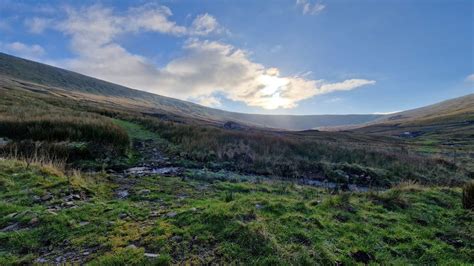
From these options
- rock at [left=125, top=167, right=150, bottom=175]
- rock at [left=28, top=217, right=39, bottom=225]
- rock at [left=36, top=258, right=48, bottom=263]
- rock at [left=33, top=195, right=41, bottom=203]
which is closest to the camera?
rock at [left=36, top=258, right=48, bottom=263]

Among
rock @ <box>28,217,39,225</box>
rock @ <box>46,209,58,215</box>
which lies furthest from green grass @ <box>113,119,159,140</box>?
rock @ <box>28,217,39,225</box>

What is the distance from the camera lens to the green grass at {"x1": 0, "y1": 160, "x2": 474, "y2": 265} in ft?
17.2

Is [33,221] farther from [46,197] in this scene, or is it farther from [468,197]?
[468,197]

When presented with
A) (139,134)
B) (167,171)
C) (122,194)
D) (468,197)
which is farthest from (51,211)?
(139,134)

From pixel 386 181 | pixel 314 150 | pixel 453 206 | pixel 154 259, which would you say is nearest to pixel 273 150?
pixel 314 150

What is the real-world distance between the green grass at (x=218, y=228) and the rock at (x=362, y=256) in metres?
0.03

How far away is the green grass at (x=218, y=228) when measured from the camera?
5.24 m

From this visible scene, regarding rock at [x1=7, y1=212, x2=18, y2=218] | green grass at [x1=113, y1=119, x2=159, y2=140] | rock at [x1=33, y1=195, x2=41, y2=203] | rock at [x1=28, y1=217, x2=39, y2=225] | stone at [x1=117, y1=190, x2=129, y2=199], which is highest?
green grass at [x1=113, y1=119, x2=159, y2=140]

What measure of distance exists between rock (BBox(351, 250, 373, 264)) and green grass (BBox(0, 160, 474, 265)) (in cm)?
3

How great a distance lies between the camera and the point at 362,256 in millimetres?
5578

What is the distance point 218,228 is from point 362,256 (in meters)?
3.04

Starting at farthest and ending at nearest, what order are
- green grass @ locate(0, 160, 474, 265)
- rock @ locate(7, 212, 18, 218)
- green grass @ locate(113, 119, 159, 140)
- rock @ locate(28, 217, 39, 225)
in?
green grass @ locate(113, 119, 159, 140), rock @ locate(7, 212, 18, 218), rock @ locate(28, 217, 39, 225), green grass @ locate(0, 160, 474, 265)

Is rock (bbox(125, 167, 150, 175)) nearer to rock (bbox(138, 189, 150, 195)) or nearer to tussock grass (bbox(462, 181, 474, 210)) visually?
rock (bbox(138, 189, 150, 195))

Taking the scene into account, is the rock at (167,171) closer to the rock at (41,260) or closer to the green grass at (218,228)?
the green grass at (218,228)
